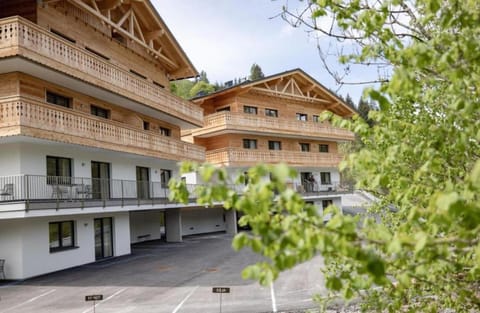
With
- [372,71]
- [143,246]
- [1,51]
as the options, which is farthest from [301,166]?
[372,71]

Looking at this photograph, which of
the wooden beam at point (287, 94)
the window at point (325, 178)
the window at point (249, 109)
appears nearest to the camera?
the window at point (249, 109)

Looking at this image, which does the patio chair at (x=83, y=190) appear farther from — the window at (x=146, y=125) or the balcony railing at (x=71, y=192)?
the window at (x=146, y=125)

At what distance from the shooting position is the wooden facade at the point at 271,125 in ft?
106

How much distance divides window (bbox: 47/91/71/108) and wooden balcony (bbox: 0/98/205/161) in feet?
5.42

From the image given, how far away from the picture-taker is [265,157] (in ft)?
112

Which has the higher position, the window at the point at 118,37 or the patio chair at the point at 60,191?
the window at the point at 118,37

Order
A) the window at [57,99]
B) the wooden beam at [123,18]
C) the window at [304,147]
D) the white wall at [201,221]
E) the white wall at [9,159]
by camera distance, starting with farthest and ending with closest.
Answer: the window at [304,147], the white wall at [201,221], the wooden beam at [123,18], the window at [57,99], the white wall at [9,159]

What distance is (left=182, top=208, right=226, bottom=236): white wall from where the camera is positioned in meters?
31.3

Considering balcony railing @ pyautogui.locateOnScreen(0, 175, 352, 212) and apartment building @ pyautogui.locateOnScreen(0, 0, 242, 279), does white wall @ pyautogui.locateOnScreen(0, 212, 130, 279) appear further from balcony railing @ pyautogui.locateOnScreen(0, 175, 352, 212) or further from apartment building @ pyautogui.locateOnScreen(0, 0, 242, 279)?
balcony railing @ pyautogui.locateOnScreen(0, 175, 352, 212)

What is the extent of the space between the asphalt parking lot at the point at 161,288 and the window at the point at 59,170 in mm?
3693

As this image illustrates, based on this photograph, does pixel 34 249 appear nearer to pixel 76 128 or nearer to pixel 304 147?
pixel 76 128

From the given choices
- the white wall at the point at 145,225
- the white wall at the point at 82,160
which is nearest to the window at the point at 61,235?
the white wall at the point at 82,160

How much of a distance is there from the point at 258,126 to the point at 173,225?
11190mm

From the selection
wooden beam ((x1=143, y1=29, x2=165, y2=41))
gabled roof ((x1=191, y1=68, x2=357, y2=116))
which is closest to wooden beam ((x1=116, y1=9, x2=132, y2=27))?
wooden beam ((x1=143, y1=29, x2=165, y2=41))
